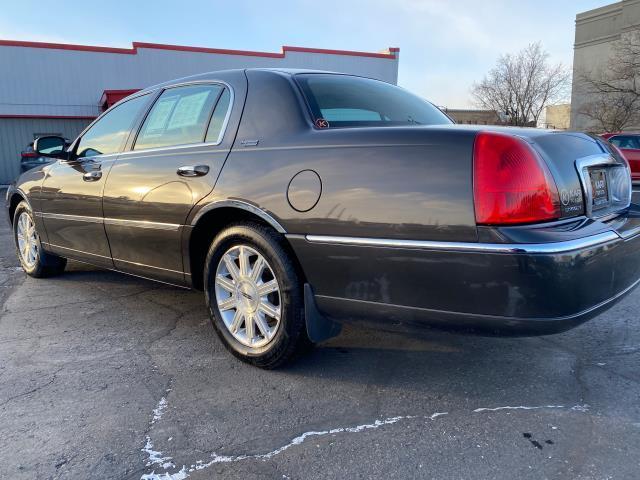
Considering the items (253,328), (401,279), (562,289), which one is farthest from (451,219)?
(253,328)

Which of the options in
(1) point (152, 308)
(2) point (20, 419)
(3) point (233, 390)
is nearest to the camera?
(2) point (20, 419)

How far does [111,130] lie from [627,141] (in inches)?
520

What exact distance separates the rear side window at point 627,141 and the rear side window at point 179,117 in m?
12.7

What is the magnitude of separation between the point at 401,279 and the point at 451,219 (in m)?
0.35

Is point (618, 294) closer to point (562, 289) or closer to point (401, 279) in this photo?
point (562, 289)

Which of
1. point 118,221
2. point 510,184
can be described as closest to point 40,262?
point 118,221

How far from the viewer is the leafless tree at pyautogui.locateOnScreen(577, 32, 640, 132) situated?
2819 centimetres

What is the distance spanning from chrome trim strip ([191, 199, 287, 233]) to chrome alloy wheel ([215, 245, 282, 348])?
0.75 feet

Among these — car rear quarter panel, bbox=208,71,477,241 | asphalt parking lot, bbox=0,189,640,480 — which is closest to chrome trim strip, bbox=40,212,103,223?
asphalt parking lot, bbox=0,189,640,480

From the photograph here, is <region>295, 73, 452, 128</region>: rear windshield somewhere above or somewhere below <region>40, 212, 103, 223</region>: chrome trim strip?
above

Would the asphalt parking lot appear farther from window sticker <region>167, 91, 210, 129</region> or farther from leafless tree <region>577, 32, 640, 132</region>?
leafless tree <region>577, 32, 640, 132</region>

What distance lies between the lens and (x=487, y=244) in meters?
2.08

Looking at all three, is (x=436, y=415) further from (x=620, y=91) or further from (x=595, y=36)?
(x=595, y=36)

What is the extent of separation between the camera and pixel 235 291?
304 centimetres
